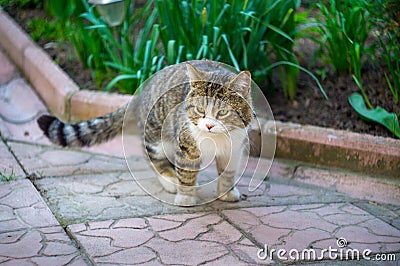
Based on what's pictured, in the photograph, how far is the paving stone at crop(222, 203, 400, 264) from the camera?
3420 millimetres

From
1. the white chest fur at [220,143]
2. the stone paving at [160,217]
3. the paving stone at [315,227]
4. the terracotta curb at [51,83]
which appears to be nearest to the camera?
the stone paving at [160,217]

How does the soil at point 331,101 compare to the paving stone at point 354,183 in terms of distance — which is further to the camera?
the soil at point 331,101

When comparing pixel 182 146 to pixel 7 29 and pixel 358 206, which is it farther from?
pixel 7 29

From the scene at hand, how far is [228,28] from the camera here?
4.86 m

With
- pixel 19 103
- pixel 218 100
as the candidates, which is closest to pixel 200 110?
pixel 218 100

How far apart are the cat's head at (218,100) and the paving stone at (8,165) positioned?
57.4 inches

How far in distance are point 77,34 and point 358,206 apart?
3.19 metres

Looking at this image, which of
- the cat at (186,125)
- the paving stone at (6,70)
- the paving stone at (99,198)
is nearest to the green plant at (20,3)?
the paving stone at (6,70)

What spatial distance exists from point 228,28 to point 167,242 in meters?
2.13

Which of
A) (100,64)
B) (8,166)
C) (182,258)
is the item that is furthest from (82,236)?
(100,64)

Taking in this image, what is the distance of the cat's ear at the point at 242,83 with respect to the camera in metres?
3.42

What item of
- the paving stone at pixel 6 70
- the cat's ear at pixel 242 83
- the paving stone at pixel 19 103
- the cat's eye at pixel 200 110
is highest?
the cat's ear at pixel 242 83

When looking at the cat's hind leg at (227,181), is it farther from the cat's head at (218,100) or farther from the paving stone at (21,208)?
the paving stone at (21,208)

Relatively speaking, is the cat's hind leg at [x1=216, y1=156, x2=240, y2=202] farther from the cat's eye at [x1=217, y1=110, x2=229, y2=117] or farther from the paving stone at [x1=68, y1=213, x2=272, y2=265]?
the cat's eye at [x1=217, y1=110, x2=229, y2=117]
